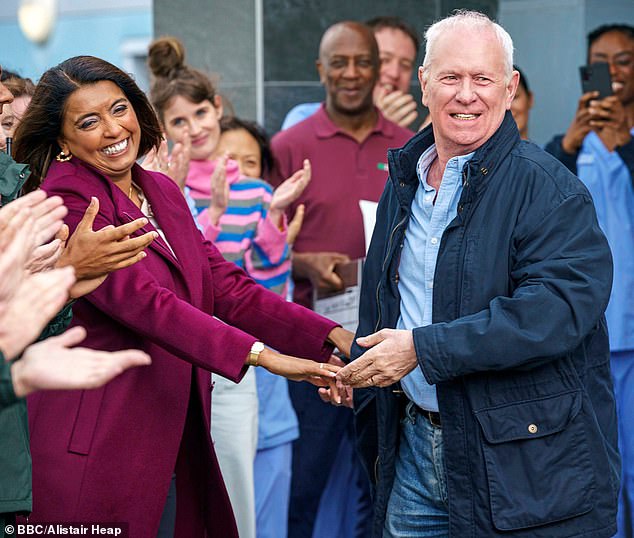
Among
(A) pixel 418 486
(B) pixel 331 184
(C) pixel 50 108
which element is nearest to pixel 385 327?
(A) pixel 418 486

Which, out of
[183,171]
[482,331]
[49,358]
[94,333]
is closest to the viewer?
[49,358]

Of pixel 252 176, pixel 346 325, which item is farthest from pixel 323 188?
pixel 346 325

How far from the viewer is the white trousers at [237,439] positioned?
4566mm

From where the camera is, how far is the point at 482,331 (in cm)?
299

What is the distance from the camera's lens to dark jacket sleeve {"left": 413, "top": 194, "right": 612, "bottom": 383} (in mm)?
2977

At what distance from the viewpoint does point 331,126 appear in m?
5.33

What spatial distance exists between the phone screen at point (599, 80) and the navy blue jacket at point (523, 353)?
230cm

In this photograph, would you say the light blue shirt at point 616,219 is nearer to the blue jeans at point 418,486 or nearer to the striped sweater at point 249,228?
the striped sweater at point 249,228

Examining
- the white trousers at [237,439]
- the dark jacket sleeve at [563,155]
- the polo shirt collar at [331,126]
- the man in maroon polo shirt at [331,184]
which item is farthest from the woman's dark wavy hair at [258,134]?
the dark jacket sleeve at [563,155]

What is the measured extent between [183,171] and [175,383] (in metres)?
1.34

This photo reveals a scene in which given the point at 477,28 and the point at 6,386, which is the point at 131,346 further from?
the point at 477,28

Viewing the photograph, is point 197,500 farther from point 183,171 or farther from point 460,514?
point 183,171

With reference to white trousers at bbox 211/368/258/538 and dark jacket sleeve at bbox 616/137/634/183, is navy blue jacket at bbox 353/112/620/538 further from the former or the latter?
dark jacket sleeve at bbox 616/137/634/183

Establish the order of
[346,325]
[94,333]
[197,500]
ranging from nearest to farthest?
[94,333]
[197,500]
[346,325]
